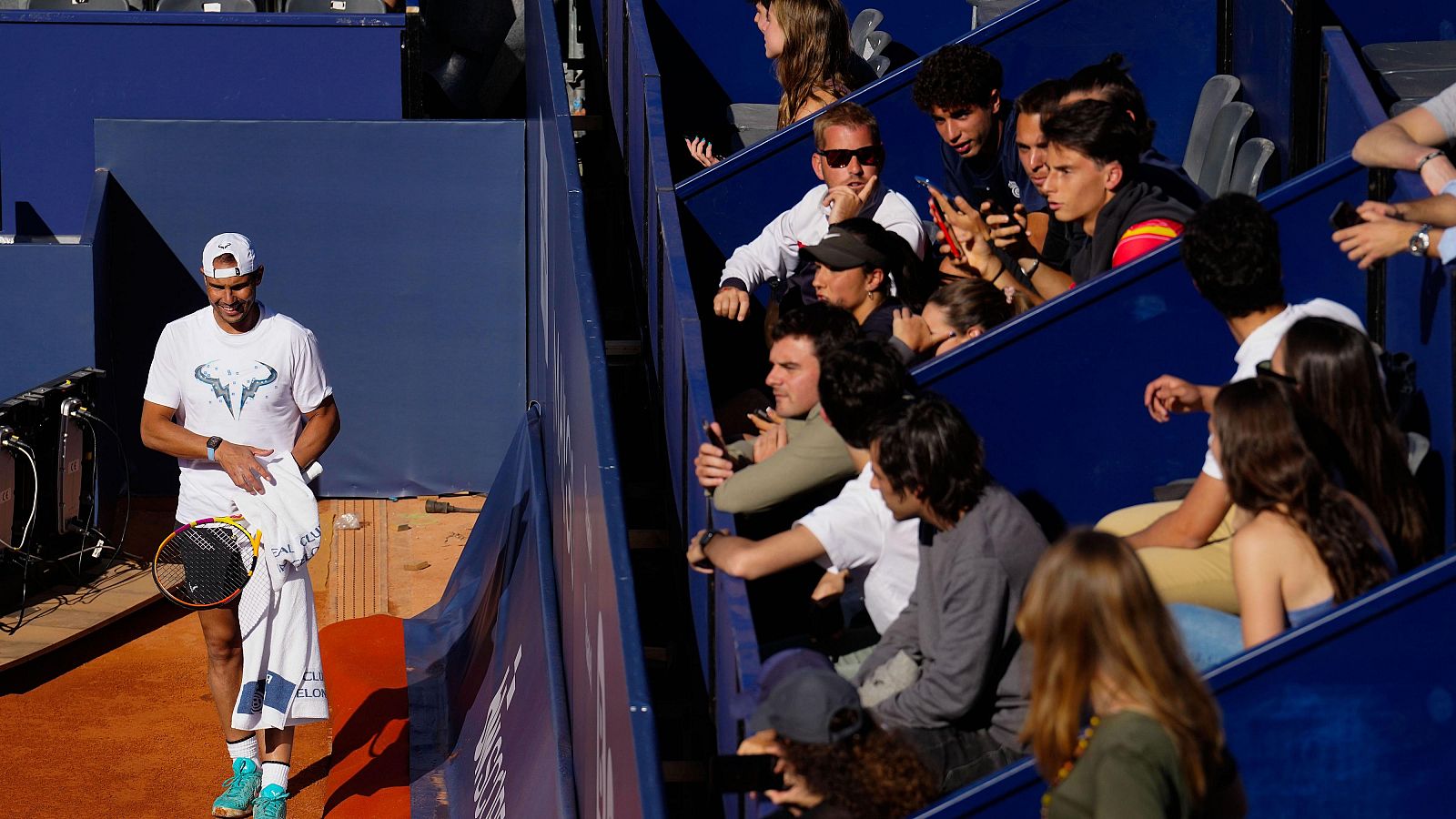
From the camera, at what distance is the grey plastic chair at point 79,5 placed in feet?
34.4

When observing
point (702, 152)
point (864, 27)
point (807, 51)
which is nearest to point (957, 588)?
point (807, 51)

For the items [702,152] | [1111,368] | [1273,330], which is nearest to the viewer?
[1273,330]

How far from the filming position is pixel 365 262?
927 centimetres

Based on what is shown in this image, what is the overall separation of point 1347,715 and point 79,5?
10110 millimetres

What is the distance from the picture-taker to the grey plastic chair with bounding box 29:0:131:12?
10492mm


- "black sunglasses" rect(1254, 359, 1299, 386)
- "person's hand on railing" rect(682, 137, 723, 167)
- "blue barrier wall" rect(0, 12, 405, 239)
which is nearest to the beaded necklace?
"black sunglasses" rect(1254, 359, 1299, 386)

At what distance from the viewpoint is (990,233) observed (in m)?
5.11

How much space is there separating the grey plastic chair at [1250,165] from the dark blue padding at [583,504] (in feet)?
7.09

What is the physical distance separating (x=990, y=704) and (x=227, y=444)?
326 centimetres

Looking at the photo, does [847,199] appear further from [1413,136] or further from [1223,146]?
[1413,136]

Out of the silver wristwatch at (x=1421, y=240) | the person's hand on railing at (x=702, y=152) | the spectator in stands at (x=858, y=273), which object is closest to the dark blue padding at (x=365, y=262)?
the person's hand on railing at (x=702, y=152)

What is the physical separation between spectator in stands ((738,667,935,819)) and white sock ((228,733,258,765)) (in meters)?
3.50

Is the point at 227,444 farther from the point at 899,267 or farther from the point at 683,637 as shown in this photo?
A: the point at 899,267

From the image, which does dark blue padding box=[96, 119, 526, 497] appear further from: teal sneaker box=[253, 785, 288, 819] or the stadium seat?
teal sneaker box=[253, 785, 288, 819]
